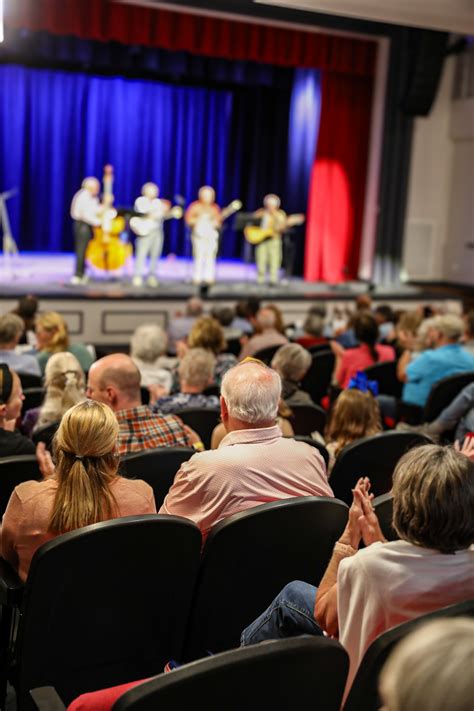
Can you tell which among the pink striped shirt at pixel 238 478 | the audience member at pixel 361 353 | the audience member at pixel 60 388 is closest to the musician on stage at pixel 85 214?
the audience member at pixel 361 353

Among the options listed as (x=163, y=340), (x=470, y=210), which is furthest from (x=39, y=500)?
(x=470, y=210)

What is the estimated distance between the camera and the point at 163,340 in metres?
4.80

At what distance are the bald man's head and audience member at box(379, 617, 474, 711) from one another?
2156 mm

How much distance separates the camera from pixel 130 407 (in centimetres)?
312

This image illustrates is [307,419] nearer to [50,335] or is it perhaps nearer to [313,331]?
[50,335]

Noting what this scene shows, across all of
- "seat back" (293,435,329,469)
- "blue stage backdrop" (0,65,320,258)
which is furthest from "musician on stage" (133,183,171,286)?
"seat back" (293,435,329,469)

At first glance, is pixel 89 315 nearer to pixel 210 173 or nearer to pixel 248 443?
pixel 210 173

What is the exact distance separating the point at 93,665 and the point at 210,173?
40.0 feet

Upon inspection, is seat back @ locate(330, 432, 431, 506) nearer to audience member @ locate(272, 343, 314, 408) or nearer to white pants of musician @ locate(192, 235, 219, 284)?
audience member @ locate(272, 343, 314, 408)

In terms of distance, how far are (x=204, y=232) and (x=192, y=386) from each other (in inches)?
263

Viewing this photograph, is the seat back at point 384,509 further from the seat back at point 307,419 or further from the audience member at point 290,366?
the audience member at point 290,366

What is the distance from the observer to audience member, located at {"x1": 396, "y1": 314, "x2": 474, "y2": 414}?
15.8 ft

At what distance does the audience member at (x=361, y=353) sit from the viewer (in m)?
5.21

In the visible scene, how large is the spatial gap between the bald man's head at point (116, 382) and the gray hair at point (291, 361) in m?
1.05
